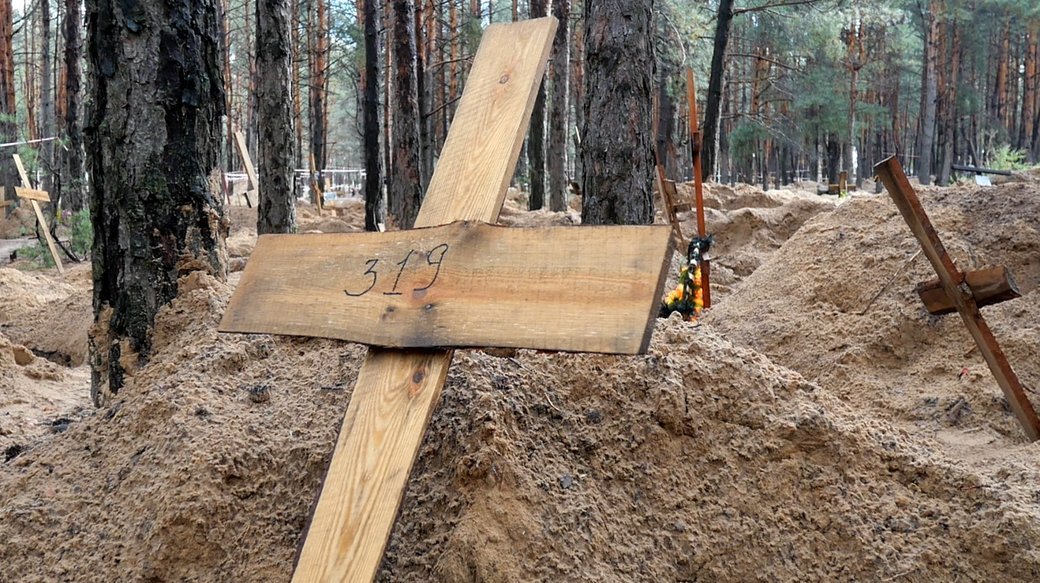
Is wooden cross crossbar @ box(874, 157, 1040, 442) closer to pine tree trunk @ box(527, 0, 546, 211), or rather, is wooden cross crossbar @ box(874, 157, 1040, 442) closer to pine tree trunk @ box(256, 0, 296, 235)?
pine tree trunk @ box(256, 0, 296, 235)

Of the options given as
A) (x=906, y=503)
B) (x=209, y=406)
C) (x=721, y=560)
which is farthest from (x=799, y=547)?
(x=209, y=406)

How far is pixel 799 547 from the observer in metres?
2.13

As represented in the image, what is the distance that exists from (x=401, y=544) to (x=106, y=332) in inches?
67.8

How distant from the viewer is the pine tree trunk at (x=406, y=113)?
34.3ft

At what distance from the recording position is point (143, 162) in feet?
9.62

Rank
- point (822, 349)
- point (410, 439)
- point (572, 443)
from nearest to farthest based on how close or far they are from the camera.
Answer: point (410, 439), point (572, 443), point (822, 349)

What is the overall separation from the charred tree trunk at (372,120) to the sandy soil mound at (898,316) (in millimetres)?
7308

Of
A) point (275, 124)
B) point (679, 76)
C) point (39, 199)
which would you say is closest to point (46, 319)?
point (275, 124)

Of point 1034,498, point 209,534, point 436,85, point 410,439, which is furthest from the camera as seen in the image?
point 436,85

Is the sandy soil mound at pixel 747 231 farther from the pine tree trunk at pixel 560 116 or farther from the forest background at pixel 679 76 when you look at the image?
the pine tree trunk at pixel 560 116

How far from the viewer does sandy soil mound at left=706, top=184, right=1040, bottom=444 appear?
3.90 m

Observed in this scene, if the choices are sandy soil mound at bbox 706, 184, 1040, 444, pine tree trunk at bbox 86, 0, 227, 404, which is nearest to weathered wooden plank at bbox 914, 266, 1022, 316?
sandy soil mound at bbox 706, 184, 1040, 444

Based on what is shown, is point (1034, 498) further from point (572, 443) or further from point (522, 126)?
point (522, 126)

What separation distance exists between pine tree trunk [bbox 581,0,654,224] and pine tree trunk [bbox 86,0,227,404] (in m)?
2.95
